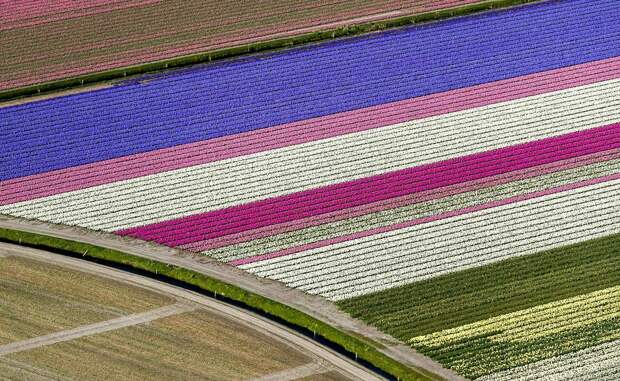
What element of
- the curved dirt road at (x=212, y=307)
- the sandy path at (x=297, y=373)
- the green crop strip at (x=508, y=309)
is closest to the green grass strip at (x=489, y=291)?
the green crop strip at (x=508, y=309)

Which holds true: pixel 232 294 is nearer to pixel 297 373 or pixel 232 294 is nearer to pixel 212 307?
pixel 212 307

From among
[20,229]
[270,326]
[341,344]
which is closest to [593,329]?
[341,344]

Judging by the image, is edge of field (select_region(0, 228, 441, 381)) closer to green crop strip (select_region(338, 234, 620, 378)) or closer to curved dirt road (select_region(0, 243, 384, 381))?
curved dirt road (select_region(0, 243, 384, 381))

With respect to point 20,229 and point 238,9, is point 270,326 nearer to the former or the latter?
point 20,229

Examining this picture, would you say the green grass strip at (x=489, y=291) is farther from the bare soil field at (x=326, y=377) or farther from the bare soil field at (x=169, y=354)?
the bare soil field at (x=169, y=354)

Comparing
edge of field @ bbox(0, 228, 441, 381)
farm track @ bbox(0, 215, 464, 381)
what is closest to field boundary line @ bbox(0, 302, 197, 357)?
edge of field @ bbox(0, 228, 441, 381)
